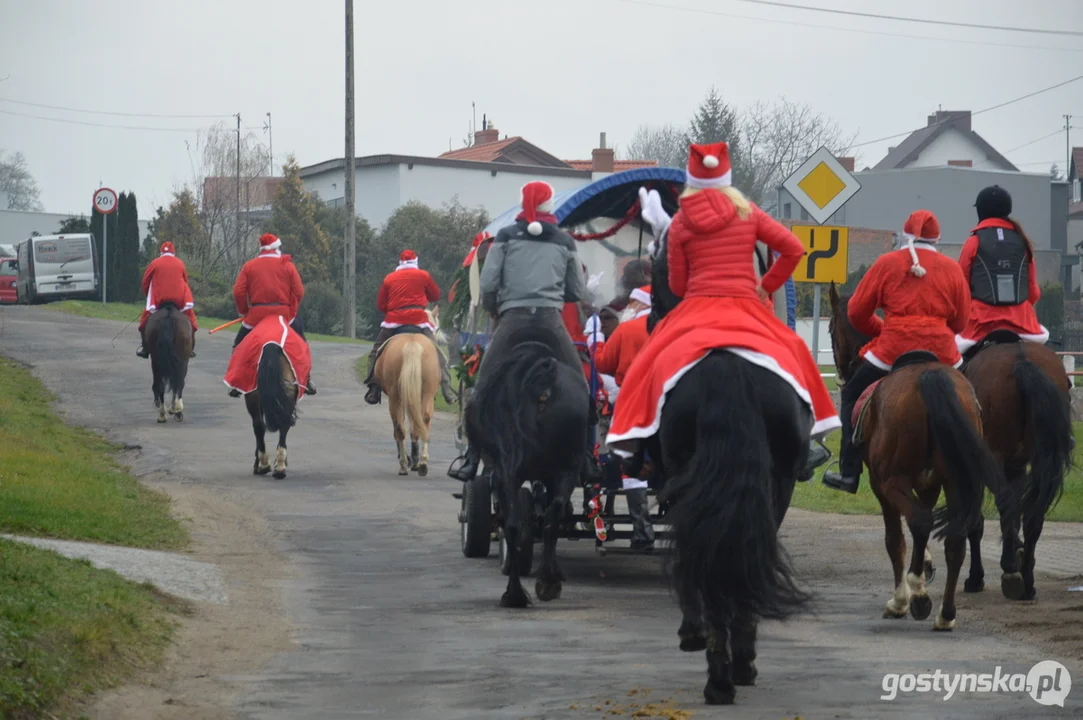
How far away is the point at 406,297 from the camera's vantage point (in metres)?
17.7

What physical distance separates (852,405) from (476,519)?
312 centimetres

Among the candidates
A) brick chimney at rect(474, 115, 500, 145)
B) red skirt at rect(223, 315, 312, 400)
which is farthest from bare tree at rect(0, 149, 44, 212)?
red skirt at rect(223, 315, 312, 400)

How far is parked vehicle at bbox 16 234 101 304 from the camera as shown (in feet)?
169

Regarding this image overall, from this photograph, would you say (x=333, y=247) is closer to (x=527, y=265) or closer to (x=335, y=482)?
(x=335, y=482)

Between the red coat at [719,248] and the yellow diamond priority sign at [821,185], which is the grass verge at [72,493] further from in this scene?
the yellow diamond priority sign at [821,185]

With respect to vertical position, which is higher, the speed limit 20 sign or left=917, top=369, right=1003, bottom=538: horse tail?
the speed limit 20 sign

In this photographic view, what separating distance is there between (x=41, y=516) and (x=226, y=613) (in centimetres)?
331

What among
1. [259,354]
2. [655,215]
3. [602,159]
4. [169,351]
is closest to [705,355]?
[655,215]

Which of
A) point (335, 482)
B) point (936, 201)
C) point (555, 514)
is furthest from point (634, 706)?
point (936, 201)

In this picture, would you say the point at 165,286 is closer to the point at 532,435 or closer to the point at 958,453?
the point at 532,435

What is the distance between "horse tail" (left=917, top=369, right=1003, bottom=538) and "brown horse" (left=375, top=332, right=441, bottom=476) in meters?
9.17

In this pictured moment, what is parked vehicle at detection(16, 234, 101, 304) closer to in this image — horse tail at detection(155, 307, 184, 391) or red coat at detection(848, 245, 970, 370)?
horse tail at detection(155, 307, 184, 391)

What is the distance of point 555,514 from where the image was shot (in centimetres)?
1003

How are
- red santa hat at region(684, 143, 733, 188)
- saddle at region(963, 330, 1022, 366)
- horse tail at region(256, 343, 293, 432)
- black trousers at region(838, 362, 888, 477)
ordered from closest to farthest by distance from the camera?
red santa hat at region(684, 143, 733, 188), black trousers at region(838, 362, 888, 477), saddle at region(963, 330, 1022, 366), horse tail at region(256, 343, 293, 432)
